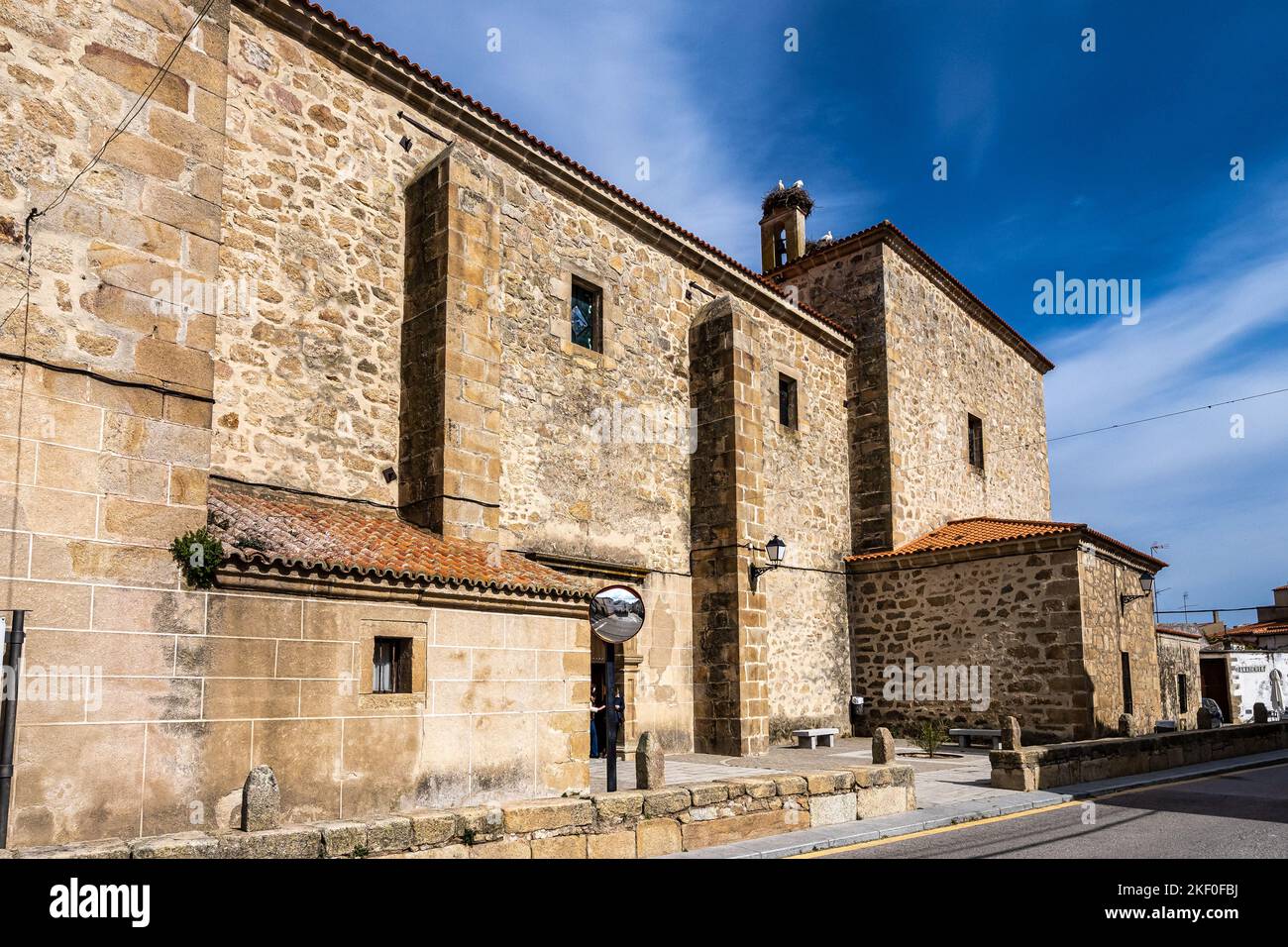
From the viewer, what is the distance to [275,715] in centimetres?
726

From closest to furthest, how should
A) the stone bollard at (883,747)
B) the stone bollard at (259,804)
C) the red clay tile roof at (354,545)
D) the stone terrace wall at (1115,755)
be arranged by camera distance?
the stone bollard at (259,804) → the red clay tile roof at (354,545) → the stone bollard at (883,747) → the stone terrace wall at (1115,755)

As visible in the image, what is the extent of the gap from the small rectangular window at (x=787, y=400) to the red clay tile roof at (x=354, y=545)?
27.5 feet

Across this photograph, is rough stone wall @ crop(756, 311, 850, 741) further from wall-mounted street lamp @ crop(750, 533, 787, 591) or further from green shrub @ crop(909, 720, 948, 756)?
green shrub @ crop(909, 720, 948, 756)

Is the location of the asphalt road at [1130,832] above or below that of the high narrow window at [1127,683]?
below

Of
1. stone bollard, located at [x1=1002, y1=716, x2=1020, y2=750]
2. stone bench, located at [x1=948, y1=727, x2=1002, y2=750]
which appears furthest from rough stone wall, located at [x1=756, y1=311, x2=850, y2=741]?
stone bollard, located at [x1=1002, y1=716, x2=1020, y2=750]

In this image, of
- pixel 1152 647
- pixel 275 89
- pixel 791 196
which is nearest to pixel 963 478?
pixel 1152 647

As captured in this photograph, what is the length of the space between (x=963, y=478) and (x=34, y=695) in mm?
20094

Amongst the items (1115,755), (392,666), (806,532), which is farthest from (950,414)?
(392,666)

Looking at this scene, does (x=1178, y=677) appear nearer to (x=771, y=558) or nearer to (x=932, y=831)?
(x=771, y=558)

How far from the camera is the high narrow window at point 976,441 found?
22.8m

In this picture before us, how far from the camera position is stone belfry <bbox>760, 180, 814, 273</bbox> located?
899 inches

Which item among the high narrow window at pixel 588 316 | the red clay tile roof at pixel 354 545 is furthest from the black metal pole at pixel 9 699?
the high narrow window at pixel 588 316

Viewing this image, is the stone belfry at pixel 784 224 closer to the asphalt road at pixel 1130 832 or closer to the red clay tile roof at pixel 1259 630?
the asphalt road at pixel 1130 832

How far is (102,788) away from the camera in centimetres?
626
